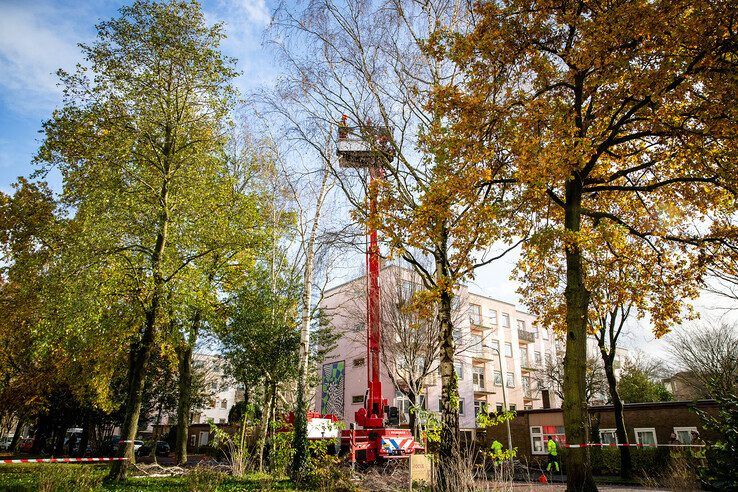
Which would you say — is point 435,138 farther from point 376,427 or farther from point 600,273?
point 376,427

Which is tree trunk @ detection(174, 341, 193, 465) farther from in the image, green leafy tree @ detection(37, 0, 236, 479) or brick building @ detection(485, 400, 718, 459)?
brick building @ detection(485, 400, 718, 459)

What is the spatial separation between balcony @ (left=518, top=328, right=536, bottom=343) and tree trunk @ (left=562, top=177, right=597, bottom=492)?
135ft

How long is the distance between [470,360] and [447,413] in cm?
3413

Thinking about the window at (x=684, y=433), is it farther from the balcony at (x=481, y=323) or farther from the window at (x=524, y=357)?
the window at (x=524, y=357)

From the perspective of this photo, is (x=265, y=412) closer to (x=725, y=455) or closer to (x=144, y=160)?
(x=144, y=160)

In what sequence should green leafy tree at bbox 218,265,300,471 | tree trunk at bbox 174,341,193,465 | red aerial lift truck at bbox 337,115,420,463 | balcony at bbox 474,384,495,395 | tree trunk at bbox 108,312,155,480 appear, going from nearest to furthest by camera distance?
tree trunk at bbox 108,312,155,480
red aerial lift truck at bbox 337,115,420,463
green leafy tree at bbox 218,265,300,471
tree trunk at bbox 174,341,193,465
balcony at bbox 474,384,495,395

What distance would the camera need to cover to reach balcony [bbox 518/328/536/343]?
48791mm

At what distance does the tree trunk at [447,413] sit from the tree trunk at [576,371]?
7.17ft

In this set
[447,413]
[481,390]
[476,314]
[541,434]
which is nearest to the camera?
[447,413]

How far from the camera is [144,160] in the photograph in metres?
14.7

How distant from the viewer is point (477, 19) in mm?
11906

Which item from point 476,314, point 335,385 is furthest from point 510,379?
point 335,385

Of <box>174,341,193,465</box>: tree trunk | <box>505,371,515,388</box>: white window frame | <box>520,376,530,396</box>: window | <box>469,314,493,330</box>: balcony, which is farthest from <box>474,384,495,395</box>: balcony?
<box>174,341,193,465</box>: tree trunk

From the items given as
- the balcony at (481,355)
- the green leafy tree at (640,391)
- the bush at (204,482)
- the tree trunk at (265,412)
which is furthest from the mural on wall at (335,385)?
the bush at (204,482)
